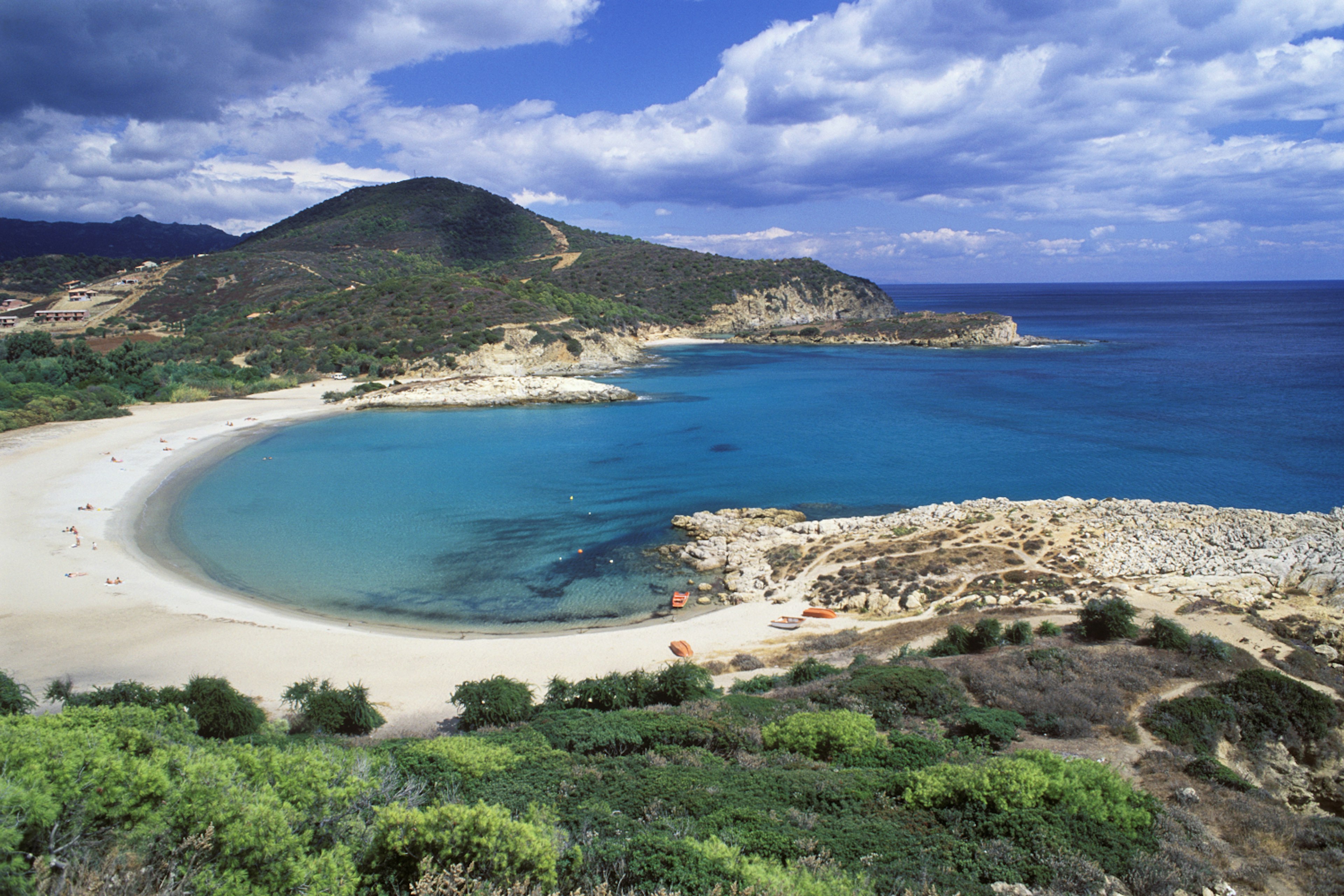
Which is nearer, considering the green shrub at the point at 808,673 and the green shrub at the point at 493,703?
the green shrub at the point at 493,703

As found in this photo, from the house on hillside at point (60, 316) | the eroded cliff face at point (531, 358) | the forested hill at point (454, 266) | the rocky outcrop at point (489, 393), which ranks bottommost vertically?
the rocky outcrop at point (489, 393)

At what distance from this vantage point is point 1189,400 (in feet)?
153

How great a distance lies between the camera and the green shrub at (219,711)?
390 inches

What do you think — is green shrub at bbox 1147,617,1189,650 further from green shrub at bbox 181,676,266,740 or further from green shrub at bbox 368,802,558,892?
green shrub at bbox 181,676,266,740

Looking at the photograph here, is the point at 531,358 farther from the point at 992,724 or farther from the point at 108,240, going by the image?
the point at 108,240

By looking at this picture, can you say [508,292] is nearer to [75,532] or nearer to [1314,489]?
[75,532]

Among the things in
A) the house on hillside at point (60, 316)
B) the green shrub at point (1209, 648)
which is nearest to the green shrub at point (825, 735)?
the green shrub at point (1209, 648)

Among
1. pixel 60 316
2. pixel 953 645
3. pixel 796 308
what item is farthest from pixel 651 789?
pixel 796 308

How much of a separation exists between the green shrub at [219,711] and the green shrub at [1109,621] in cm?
1468

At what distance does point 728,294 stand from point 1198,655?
9992 cm

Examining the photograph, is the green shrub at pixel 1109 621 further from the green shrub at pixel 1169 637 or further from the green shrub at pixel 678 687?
the green shrub at pixel 678 687

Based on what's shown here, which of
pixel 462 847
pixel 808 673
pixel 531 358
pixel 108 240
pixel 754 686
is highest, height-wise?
pixel 108 240

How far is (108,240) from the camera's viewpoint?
17438 centimetres

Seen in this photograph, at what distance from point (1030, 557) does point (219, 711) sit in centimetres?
1834
